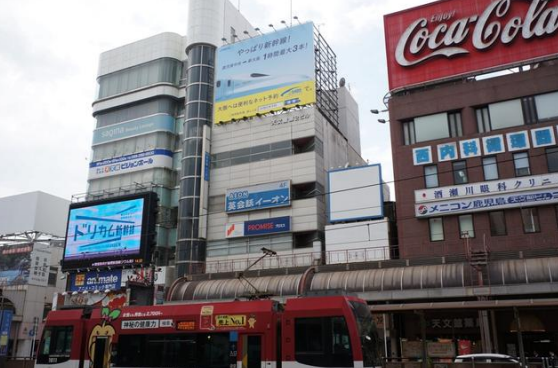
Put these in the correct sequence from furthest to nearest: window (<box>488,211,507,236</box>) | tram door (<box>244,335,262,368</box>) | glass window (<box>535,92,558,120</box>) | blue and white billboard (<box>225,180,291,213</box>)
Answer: blue and white billboard (<box>225,180,291,213</box>) < glass window (<box>535,92,558,120</box>) < window (<box>488,211,507,236</box>) < tram door (<box>244,335,262,368</box>)

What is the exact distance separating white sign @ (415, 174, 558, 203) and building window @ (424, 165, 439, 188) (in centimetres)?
A: 61

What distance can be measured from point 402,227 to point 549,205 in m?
9.88

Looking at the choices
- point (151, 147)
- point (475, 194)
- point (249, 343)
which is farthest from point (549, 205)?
point (151, 147)

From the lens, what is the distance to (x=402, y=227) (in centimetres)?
3794

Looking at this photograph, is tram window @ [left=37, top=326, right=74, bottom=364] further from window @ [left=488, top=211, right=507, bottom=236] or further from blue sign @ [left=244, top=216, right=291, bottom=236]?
window @ [left=488, top=211, right=507, bottom=236]

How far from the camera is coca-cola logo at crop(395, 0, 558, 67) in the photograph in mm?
37625

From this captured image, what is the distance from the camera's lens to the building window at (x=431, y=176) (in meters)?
37.5

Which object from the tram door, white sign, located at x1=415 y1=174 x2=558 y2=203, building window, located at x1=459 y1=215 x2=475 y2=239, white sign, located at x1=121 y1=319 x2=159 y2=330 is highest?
white sign, located at x1=415 y1=174 x2=558 y2=203

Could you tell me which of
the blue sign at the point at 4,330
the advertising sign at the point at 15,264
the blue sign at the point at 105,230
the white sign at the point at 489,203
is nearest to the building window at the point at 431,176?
the white sign at the point at 489,203

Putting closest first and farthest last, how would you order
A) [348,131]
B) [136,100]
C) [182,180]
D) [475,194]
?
[475,194] < [182,180] < [348,131] < [136,100]

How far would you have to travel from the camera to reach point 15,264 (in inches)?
2426

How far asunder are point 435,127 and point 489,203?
23.7 ft

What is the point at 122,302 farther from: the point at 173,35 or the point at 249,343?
the point at 173,35

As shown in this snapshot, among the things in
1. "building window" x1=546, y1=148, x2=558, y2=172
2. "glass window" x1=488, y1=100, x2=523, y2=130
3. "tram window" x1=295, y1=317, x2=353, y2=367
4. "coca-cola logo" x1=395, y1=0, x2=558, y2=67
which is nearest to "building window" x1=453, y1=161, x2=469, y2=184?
"glass window" x1=488, y1=100, x2=523, y2=130
